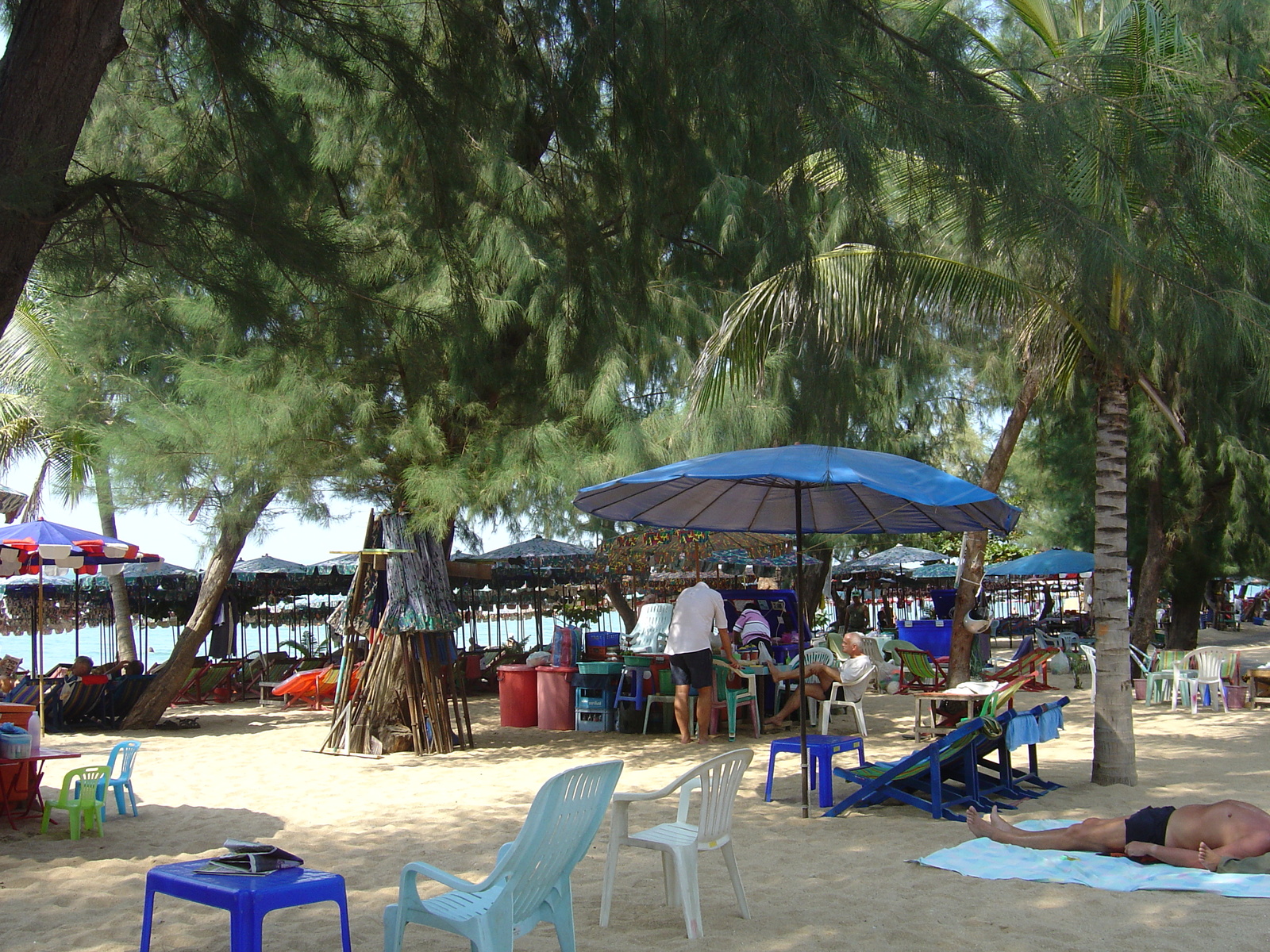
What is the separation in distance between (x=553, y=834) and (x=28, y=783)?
190 inches

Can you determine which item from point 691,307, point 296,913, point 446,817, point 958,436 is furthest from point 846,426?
point 958,436

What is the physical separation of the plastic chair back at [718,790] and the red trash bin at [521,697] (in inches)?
269

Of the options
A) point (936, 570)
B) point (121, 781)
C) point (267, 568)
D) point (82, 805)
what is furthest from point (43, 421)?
point (936, 570)

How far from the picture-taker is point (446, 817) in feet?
21.9

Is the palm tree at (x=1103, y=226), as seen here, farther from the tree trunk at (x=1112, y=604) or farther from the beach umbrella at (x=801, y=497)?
the tree trunk at (x=1112, y=604)

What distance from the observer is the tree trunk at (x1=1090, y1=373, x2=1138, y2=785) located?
7.18 meters

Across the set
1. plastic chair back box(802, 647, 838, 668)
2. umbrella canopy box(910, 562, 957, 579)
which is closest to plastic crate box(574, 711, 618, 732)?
plastic chair back box(802, 647, 838, 668)

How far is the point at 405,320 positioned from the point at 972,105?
291cm

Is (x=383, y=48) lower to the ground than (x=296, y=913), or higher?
higher

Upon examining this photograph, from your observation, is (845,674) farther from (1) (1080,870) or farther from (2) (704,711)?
(1) (1080,870)

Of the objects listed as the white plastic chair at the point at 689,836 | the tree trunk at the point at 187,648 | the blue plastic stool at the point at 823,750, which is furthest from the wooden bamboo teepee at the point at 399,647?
the white plastic chair at the point at 689,836

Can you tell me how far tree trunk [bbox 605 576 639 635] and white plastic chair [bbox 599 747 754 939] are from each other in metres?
11.9

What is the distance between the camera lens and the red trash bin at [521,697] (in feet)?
36.7

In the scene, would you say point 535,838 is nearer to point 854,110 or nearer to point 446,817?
point 854,110
